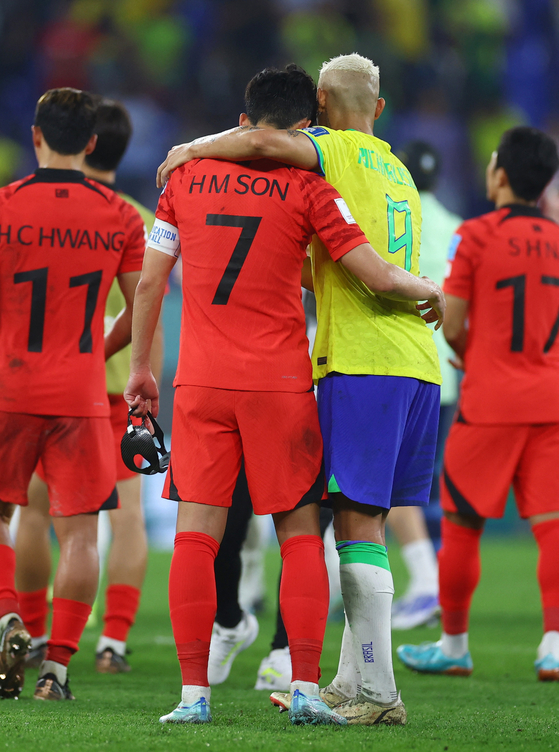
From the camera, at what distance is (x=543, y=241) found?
428 cm

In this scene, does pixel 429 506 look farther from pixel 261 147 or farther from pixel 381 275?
pixel 261 147

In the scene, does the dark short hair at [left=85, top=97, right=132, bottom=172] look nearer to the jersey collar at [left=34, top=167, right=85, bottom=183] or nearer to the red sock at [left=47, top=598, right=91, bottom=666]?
the jersey collar at [left=34, top=167, right=85, bottom=183]

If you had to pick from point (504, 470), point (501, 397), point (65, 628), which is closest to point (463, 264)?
point (501, 397)

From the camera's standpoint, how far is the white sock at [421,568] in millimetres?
5633

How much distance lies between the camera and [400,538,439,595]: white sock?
222 inches

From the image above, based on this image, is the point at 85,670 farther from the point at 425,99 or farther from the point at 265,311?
the point at 425,99

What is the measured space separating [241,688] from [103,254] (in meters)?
1.64

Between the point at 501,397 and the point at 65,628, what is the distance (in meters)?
1.93

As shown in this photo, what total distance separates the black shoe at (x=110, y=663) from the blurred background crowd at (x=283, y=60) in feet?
27.6

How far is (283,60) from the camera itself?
1245 cm

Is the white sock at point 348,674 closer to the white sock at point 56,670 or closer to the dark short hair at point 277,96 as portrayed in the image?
the white sock at point 56,670

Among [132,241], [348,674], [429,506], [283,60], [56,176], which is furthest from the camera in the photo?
[283,60]

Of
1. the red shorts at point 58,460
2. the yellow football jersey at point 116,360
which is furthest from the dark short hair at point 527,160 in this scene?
the red shorts at point 58,460

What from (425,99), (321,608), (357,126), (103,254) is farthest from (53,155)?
(425,99)
